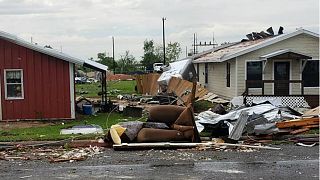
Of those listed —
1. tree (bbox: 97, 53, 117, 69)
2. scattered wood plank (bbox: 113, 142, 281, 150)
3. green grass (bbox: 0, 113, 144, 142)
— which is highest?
tree (bbox: 97, 53, 117, 69)

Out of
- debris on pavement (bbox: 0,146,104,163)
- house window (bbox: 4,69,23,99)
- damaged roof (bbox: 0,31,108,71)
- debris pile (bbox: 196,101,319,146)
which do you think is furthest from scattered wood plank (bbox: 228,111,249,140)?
house window (bbox: 4,69,23,99)

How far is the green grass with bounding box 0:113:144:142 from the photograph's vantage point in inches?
513

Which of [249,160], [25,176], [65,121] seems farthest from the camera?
[65,121]

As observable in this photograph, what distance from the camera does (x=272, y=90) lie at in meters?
24.5

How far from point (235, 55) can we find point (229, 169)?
53.0ft

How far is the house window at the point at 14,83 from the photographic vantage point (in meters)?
20.0

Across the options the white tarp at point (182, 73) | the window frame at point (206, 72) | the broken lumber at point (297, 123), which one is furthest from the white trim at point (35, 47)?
the window frame at point (206, 72)

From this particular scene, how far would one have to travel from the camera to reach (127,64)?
3561 inches

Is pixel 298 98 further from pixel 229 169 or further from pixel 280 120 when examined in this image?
pixel 229 169

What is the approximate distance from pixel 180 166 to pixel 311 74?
17685 mm

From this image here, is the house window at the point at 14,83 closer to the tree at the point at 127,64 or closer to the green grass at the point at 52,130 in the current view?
the green grass at the point at 52,130

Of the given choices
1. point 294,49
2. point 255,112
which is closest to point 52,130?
point 255,112

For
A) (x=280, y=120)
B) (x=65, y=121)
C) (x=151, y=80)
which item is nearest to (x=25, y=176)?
(x=280, y=120)

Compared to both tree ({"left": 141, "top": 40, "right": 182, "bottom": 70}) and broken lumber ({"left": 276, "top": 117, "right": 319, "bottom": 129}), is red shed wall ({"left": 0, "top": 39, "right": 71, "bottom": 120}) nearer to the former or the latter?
broken lumber ({"left": 276, "top": 117, "right": 319, "bottom": 129})
